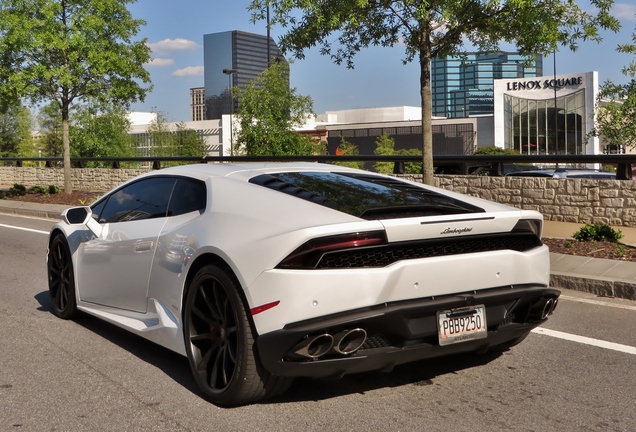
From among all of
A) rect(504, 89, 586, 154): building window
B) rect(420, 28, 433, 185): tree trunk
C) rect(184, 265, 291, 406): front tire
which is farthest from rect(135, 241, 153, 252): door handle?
rect(504, 89, 586, 154): building window

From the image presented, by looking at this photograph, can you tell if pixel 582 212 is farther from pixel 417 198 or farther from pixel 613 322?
pixel 417 198

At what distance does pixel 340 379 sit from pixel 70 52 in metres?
20.3

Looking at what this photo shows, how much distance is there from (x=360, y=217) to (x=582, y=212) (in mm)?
10263

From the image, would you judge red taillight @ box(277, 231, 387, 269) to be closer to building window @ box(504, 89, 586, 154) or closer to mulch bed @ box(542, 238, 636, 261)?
mulch bed @ box(542, 238, 636, 261)

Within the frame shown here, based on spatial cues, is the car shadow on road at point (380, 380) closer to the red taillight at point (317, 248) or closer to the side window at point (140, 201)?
the red taillight at point (317, 248)

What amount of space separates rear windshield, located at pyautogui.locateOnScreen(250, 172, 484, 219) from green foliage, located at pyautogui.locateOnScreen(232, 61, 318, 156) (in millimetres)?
26692

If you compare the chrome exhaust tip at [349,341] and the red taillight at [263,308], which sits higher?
the red taillight at [263,308]

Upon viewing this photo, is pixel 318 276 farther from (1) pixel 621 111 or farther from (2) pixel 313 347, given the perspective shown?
(1) pixel 621 111

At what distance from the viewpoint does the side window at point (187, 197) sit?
5.23 meters

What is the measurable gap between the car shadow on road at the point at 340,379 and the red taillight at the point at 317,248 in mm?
950

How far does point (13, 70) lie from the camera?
928 inches

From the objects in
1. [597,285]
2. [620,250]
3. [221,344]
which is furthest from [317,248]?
[620,250]

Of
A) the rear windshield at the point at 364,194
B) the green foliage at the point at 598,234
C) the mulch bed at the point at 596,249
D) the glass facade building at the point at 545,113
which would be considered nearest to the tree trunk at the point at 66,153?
the mulch bed at the point at 596,249

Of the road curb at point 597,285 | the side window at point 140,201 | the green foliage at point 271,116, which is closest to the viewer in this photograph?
the side window at point 140,201
